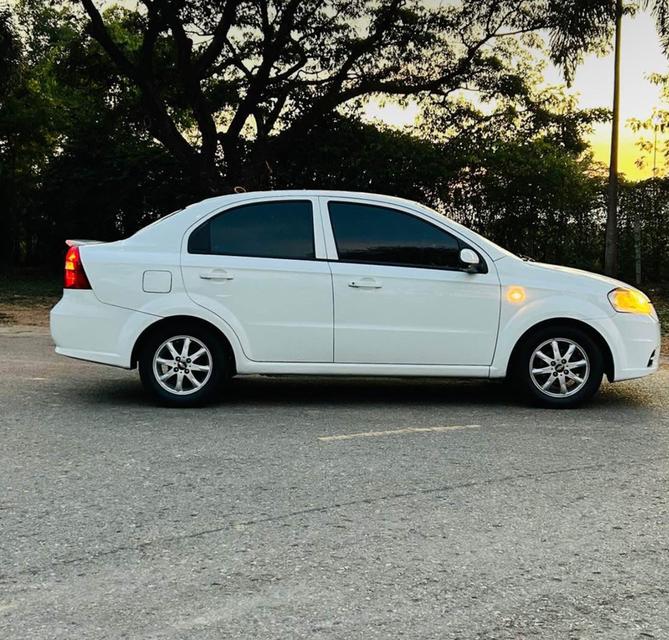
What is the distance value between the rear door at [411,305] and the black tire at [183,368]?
991mm

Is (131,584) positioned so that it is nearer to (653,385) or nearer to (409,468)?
(409,468)

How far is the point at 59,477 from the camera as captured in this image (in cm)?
524

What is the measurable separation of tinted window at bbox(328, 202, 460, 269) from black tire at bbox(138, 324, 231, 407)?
1.31 meters

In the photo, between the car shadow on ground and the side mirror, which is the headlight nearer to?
the car shadow on ground

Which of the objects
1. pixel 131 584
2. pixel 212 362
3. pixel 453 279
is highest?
pixel 453 279

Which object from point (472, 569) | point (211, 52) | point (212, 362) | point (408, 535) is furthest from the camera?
point (211, 52)

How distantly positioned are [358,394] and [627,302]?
2.45m

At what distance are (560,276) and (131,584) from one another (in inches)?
194

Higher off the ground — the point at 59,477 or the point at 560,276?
the point at 560,276

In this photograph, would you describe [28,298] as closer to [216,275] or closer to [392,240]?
[216,275]

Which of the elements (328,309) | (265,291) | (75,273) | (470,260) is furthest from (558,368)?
(75,273)

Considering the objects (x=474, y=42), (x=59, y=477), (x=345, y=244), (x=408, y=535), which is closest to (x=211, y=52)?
(x=474, y=42)

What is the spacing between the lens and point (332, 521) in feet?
14.7

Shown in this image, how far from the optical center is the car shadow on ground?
7781 millimetres
